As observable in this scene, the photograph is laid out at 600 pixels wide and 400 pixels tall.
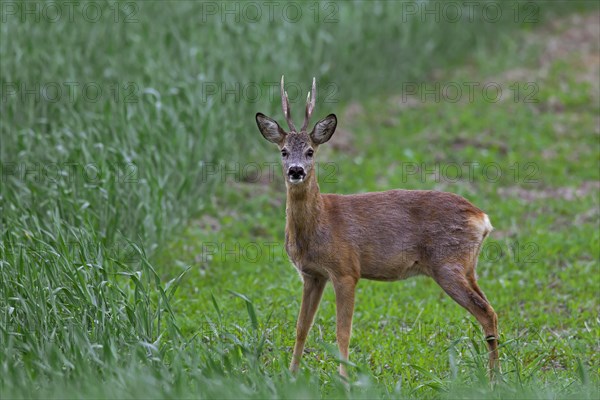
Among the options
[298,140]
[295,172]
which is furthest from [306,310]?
[298,140]

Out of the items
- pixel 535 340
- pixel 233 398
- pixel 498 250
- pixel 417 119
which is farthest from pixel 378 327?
pixel 417 119

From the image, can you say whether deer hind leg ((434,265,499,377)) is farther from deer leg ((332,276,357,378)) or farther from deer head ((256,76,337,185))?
deer head ((256,76,337,185))

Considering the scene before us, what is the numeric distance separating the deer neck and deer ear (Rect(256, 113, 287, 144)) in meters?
0.33

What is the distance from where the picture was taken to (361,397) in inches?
199

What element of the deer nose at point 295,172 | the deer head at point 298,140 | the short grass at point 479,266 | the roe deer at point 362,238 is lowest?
the short grass at point 479,266

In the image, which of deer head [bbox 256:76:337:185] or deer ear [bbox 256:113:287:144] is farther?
deer ear [bbox 256:113:287:144]

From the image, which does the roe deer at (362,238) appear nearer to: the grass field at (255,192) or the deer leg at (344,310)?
the deer leg at (344,310)

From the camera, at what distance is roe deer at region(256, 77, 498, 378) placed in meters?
6.39

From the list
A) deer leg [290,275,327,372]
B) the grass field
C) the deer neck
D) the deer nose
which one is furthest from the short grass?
the deer nose

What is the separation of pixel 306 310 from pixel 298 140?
1072mm

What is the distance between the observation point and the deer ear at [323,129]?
647 cm

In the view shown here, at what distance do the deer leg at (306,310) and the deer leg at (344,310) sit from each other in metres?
0.24

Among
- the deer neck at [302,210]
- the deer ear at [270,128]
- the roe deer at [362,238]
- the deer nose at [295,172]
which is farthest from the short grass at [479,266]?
the deer ear at [270,128]

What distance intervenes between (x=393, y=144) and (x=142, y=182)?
4.59 m
